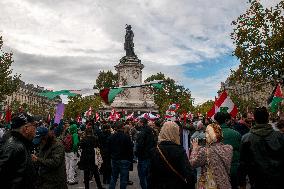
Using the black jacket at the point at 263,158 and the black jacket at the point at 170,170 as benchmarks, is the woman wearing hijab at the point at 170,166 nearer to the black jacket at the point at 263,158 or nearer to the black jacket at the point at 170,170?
the black jacket at the point at 170,170

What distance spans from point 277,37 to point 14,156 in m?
24.7

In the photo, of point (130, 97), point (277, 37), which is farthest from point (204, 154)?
point (130, 97)

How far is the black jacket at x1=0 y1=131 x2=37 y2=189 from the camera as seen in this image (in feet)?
15.8

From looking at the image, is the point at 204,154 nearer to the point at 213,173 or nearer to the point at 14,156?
the point at 213,173

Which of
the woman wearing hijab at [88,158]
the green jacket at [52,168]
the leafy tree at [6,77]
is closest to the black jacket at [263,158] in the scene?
the green jacket at [52,168]

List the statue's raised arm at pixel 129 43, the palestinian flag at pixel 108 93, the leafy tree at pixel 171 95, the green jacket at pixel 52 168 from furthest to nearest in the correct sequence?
1. the leafy tree at pixel 171 95
2. the statue's raised arm at pixel 129 43
3. the palestinian flag at pixel 108 93
4. the green jacket at pixel 52 168

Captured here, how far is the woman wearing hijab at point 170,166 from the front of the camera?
20.0ft

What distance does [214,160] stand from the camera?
6.62m

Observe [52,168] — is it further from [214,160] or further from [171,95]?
[171,95]

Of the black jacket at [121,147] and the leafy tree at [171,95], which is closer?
the black jacket at [121,147]

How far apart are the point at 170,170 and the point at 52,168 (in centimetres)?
241

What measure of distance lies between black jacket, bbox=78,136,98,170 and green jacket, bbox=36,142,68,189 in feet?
15.8

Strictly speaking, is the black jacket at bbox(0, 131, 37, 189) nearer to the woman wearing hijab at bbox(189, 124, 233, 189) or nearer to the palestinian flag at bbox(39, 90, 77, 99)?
the woman wearing hijab at bbox(189, 124, 233, 189)

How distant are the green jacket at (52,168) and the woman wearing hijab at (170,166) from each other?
6.60 ft
